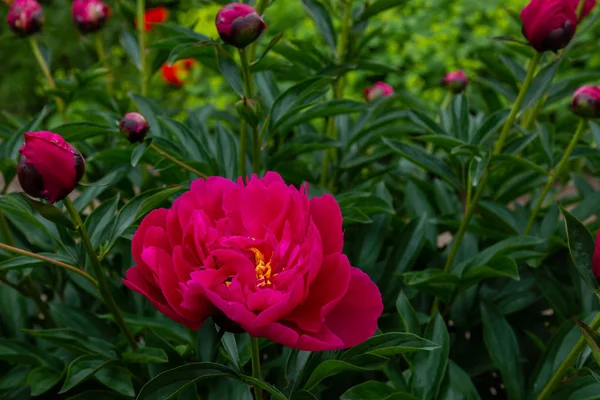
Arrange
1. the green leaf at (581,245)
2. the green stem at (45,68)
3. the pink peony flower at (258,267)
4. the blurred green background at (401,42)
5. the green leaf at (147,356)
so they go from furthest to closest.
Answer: the blurred green background at (401,42) < the green stem at (45,68) < the green leaf at (147,356) < the green leaf at (581,245) < the pink peony flower at (258,267)

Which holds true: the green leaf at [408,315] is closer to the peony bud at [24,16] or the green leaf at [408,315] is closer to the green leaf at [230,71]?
the green leaf at [230,71]

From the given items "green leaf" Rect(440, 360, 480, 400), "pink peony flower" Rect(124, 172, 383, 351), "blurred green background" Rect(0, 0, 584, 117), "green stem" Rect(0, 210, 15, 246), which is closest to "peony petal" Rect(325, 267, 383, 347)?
"pink peony flower" Rect(124, 172, 383, 351)

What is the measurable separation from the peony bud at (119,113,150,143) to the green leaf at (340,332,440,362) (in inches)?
14.1

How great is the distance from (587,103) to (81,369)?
26.7 inches

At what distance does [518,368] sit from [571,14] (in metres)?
0.43

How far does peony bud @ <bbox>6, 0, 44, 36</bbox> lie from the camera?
115 cm

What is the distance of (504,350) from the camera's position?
0.87 meters

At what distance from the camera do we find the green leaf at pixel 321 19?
1100 millimetres

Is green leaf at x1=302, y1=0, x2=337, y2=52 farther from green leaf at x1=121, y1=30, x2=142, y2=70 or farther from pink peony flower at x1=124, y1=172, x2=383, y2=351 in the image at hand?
pink peony flower at x1=124, y1=172, x2=383, y2=351

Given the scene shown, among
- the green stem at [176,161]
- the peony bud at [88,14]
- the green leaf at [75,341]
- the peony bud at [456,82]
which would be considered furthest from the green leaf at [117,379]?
the peony bud at [456,82]

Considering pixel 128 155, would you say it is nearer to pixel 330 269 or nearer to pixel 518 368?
pixel 330 269

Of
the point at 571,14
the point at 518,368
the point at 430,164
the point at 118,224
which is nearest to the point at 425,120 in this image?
the point at 430,164

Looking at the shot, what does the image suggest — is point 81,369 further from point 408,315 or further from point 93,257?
point 408,315

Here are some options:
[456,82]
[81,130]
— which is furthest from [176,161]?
[456,82]
